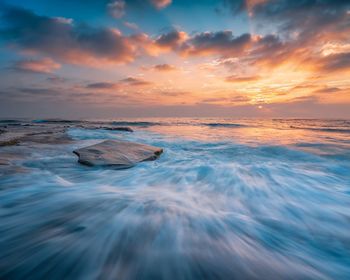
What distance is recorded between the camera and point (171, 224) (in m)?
3.00

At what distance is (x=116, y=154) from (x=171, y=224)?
404 centimetres

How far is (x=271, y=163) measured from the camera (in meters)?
7.10

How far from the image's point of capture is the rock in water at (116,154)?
6.00 meters

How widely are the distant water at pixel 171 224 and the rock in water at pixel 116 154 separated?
351mm

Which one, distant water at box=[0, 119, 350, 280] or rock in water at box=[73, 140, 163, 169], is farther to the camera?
rock in water at box=[73, 140, 163, 169]

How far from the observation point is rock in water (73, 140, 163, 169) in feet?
19.7

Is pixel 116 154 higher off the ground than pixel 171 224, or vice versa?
pixel 116 154

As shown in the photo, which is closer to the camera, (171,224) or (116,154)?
(171,224)

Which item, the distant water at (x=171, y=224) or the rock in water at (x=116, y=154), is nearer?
the distant water at (x=171, y=224)

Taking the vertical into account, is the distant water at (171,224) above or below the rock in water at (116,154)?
below

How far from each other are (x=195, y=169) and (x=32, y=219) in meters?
4.02

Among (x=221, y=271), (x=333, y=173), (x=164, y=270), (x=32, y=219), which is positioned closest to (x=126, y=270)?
(x=164, y=270)

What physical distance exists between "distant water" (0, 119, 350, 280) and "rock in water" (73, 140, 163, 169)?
351 mm

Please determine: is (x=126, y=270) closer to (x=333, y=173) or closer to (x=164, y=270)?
(x=164, y=270)
